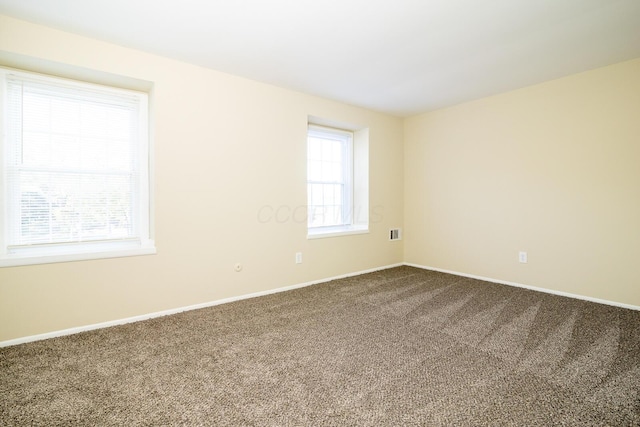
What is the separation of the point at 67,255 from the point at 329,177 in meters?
3.13

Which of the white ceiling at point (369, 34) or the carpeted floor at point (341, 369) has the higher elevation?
the white ceiling at point (369, 34)

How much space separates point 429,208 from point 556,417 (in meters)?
3.42

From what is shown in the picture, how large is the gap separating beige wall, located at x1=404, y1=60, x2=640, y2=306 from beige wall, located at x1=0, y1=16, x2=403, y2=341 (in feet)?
5.11

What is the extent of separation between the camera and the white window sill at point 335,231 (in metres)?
3.94

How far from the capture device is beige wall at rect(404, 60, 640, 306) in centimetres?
297

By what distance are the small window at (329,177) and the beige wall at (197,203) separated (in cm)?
41

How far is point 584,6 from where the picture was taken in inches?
80.6

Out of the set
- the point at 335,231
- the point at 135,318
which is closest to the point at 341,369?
the point at 135,318

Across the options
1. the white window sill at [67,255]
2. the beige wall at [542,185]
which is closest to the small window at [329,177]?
the beige wall at [542,185]

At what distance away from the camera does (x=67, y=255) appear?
2.39 m

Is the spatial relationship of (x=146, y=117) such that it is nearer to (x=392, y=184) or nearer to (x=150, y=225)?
(x=150, y=225)

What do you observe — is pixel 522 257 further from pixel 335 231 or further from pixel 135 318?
pixel 135 318

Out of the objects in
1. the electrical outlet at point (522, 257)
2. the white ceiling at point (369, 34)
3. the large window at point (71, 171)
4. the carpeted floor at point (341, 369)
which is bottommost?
the carpeted floor at point (341, 369)

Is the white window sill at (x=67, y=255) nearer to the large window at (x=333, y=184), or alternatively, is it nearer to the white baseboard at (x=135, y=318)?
the white baseboard at (x=135, y=318)
